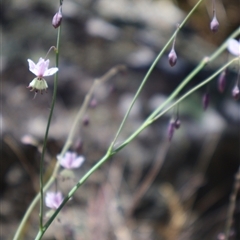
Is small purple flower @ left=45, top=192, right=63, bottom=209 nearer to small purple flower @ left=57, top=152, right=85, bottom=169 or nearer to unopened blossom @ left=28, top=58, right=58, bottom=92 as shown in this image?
small purple flower @ left=57, top=152, right=85, bottom=169

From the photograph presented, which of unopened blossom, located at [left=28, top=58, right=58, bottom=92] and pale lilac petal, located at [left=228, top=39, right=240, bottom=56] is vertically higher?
pale lilac petal, located at [left=228, top=39, right=240, bottom=56]

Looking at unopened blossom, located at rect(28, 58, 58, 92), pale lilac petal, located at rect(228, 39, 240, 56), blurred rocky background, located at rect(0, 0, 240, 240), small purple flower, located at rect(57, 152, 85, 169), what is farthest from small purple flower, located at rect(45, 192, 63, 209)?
blurred rocky background, located at rect(0, 0, 240, 240)

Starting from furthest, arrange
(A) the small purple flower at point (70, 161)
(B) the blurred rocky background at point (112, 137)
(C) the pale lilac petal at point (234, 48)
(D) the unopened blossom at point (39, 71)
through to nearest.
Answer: (B) the blurred rocky background at point (112, 137) → (A) the small purple flower at point (70, 161) → (C) the pale lilac petal at point (234, 48) → (D) the unopened blossom at point (39, 71)

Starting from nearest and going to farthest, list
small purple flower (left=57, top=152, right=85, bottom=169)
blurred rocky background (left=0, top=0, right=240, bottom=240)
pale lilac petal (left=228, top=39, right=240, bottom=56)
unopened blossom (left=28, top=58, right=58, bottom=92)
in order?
unopened blossom (left=28, top=58, right=58, bottom=92) → pale lilac petal (left=228, top=39, right=240, bottom=56) → small purple flower (left=57, top=152, right=85, bottom=169) → blurred rocky background (left=0, top=0, right=240, bottom=240)

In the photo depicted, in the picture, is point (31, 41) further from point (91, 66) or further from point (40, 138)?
point (40, 138)

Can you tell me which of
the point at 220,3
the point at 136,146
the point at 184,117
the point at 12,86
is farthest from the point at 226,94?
the point at 220,3

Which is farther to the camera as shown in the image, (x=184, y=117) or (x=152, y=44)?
(x=152, y=44)

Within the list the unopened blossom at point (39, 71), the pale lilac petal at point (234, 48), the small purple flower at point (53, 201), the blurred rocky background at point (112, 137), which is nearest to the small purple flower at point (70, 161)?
the small purple flower at point (53, 201)

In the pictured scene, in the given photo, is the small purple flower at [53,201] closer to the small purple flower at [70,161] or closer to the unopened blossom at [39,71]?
the small purple flower at [70,161]
